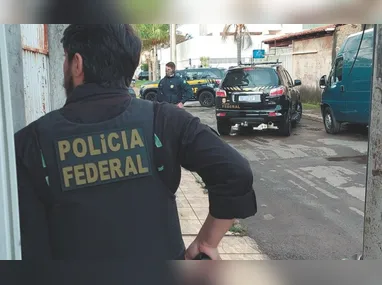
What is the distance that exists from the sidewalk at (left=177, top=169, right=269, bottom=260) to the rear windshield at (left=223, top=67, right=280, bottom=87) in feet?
4.63

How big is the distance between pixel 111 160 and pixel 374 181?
1805 mm

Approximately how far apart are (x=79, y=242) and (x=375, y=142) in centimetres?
187

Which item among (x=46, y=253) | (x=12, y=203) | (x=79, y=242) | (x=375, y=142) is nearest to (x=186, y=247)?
(x=79, y=242)

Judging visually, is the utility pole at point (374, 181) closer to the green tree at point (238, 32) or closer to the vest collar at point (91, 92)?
the green tree at point (238, 32)

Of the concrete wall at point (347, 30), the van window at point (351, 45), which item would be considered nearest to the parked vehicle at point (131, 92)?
the concrete wall at point (347, 30)

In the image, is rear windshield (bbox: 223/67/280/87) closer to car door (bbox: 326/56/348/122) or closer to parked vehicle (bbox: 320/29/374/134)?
parked vehicle (bbox: 320/29/374/134)

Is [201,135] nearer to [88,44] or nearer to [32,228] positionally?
[88,44]

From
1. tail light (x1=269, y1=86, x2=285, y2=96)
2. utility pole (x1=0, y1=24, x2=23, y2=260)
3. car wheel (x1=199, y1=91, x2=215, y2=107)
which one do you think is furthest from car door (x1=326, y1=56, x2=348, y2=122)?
utility pole (x1=0, y1=24, x2=23, y2=260)

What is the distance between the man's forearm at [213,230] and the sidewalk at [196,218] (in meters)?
0.13

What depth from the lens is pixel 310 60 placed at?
6070 mm

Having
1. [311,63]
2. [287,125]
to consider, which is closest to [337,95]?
[311,63]

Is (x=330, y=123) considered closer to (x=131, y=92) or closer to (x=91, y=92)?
(x=131, y=92)

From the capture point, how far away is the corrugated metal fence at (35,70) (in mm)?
1892

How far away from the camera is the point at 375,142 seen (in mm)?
2746
